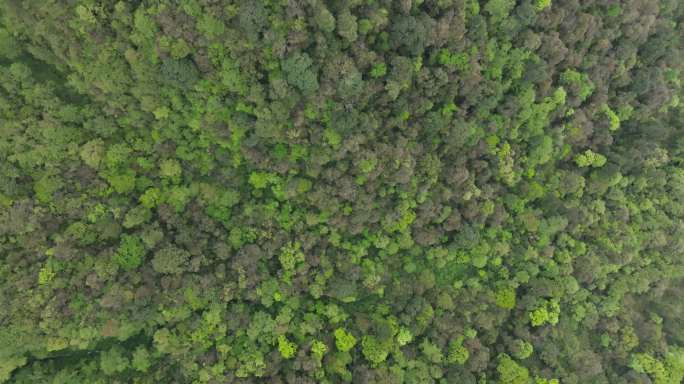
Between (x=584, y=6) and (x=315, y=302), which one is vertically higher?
(x=584, y=6)

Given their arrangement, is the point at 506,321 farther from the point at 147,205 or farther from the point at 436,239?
the point at 147,205

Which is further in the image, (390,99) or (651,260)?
(651,260)

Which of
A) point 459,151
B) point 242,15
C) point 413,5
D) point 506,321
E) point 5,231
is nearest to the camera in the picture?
point 242,15

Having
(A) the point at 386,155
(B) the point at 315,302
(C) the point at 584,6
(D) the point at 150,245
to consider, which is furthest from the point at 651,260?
(D) the point at 150,245

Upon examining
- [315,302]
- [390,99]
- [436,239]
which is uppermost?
[390,99]

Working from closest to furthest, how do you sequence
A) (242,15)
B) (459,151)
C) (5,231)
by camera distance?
(242,15)
(5,231)
(459,151)

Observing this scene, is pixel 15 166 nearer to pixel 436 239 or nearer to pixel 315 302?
pixel 315 302
